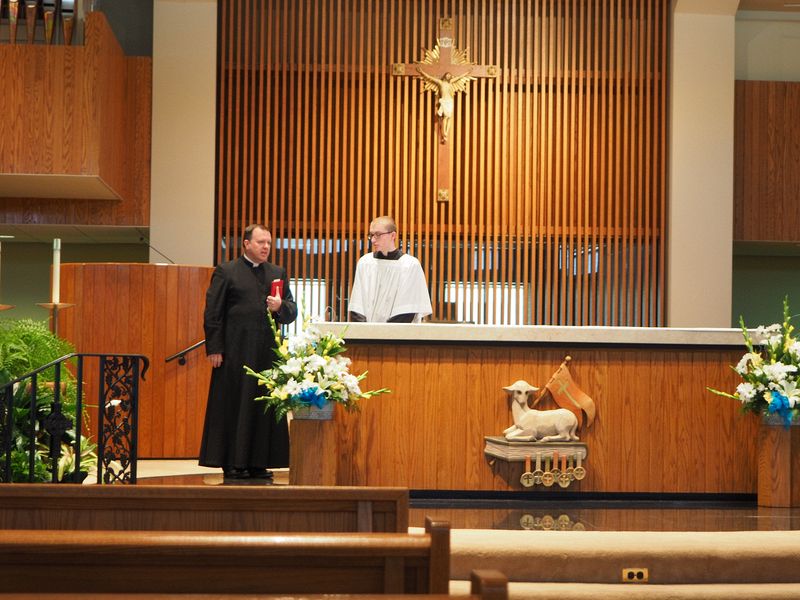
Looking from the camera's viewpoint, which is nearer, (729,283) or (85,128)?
(85,128)

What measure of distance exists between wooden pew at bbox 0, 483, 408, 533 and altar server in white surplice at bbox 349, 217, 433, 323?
383 cm

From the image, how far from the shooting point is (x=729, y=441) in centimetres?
602

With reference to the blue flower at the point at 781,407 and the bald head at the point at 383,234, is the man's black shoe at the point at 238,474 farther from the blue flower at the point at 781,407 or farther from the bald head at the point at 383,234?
the blue flower at the point at 781,407

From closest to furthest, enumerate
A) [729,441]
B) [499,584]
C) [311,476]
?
[499,584] → [311,476] → [729,441]

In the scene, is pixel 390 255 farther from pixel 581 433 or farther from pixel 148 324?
pixel 148 324

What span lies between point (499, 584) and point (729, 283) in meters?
8.23

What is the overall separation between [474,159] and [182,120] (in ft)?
8.44

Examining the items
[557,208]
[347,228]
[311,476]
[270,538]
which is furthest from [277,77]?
[270,538]

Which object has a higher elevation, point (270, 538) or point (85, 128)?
point (85, 128)

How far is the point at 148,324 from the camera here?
7988 mm

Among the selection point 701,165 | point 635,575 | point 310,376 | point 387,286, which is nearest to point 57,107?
point 387,286

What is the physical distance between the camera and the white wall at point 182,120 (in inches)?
368

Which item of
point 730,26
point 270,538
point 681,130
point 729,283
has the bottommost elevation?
point 270,538

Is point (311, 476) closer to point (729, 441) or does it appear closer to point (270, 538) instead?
point (729, 441)
